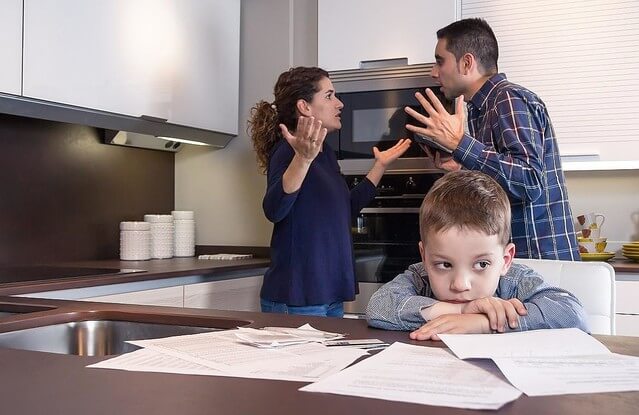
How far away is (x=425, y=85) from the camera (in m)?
2.97

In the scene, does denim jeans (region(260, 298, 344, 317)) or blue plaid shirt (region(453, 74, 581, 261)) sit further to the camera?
denim jeans (region(260, 298, 344, 317))

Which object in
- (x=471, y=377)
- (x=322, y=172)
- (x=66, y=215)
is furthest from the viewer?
(x=66, y=215)

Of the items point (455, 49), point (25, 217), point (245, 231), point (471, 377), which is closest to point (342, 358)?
point (471, 377)

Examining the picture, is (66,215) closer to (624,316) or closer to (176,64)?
(176,64)

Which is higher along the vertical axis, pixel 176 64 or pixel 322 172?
pixel 176 64

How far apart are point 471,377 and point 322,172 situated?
5.79ft

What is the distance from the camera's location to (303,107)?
2.56m

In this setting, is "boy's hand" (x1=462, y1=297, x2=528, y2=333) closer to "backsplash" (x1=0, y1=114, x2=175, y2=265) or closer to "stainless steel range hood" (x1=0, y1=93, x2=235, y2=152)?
"stainless steel range hood" (x1=0, y1=93, x2=235, y2=152)

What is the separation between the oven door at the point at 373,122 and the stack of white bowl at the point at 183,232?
787mm

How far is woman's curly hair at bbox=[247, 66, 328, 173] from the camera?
2.57m

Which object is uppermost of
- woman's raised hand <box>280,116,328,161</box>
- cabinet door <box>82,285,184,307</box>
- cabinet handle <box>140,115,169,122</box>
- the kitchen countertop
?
cabinet handle <box>140,115,169,122</box>

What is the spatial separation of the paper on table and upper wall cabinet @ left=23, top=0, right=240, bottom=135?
1.65 m

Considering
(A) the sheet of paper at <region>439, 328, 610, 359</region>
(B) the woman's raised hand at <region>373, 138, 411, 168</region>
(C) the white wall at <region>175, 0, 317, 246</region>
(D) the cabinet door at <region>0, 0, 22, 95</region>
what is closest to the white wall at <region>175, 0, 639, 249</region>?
(C) the white wall at <region>175, 0, 317, 246</region>

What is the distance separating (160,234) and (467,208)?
87.7 inches
